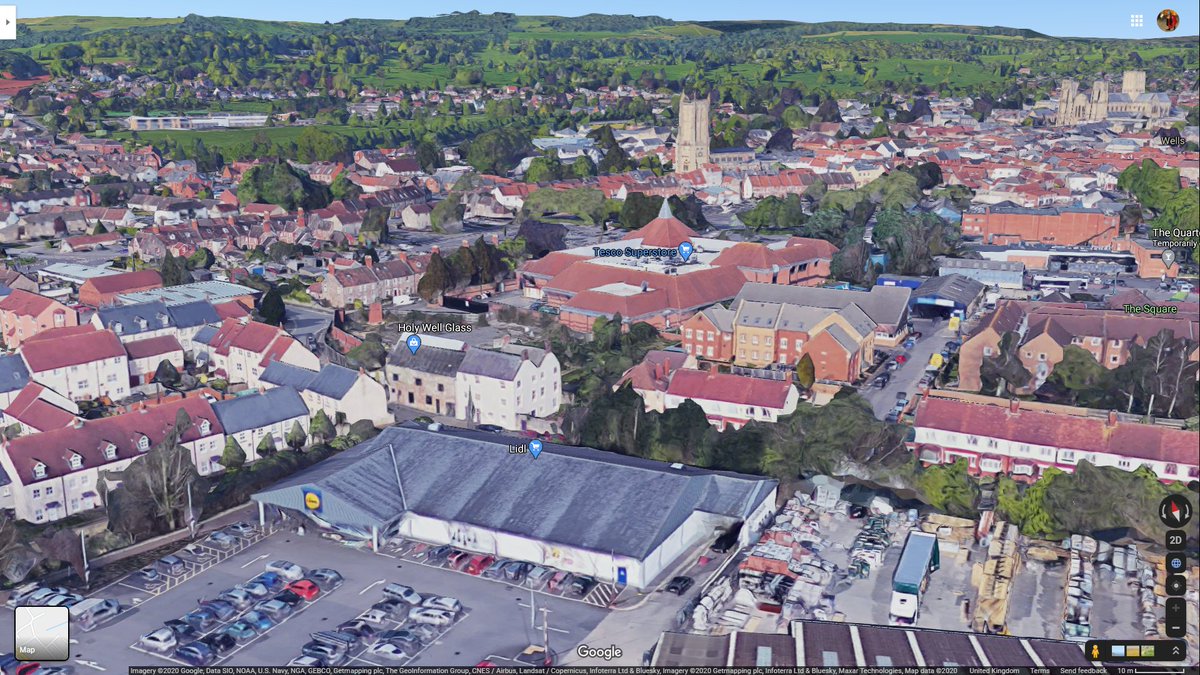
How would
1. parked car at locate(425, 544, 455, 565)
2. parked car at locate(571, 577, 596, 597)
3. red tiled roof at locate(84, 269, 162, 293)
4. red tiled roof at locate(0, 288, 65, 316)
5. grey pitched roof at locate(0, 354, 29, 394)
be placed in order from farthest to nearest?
red tiled roof at locate(84, 269, 162, 293) → red tiled roof at locate(0, 288, 65, 316) → grey pitched roof at locate(0, 354, 29, 394) → parked car at locate(425, 544, 455, 565) → parked car at locate(571, 577, 596, 597)

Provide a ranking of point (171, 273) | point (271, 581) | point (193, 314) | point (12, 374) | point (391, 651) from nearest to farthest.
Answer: point (391, 651) → point (271, 581) → point (12, 374) → point (193, 314) → point (171, 273)

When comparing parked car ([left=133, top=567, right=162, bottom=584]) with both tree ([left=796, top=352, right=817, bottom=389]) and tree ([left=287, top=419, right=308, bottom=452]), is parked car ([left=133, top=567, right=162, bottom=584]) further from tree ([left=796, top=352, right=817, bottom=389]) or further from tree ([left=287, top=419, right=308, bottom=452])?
tree ([left=796, top=352, right=817, bottom=389])

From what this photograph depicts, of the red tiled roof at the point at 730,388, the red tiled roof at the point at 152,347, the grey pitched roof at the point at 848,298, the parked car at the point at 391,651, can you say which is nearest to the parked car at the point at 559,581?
the parked car at the point at 391,651

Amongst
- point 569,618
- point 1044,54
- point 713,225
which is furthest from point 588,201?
point 1044,54

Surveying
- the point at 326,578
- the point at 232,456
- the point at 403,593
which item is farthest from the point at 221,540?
the point at 403,593

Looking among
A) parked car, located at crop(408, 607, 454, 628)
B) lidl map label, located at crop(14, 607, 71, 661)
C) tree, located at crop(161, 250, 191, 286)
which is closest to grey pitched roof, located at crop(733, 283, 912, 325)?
parked car, located at crop(408, 607, 454, 628)

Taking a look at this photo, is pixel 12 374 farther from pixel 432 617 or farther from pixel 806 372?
pixel 806 372
